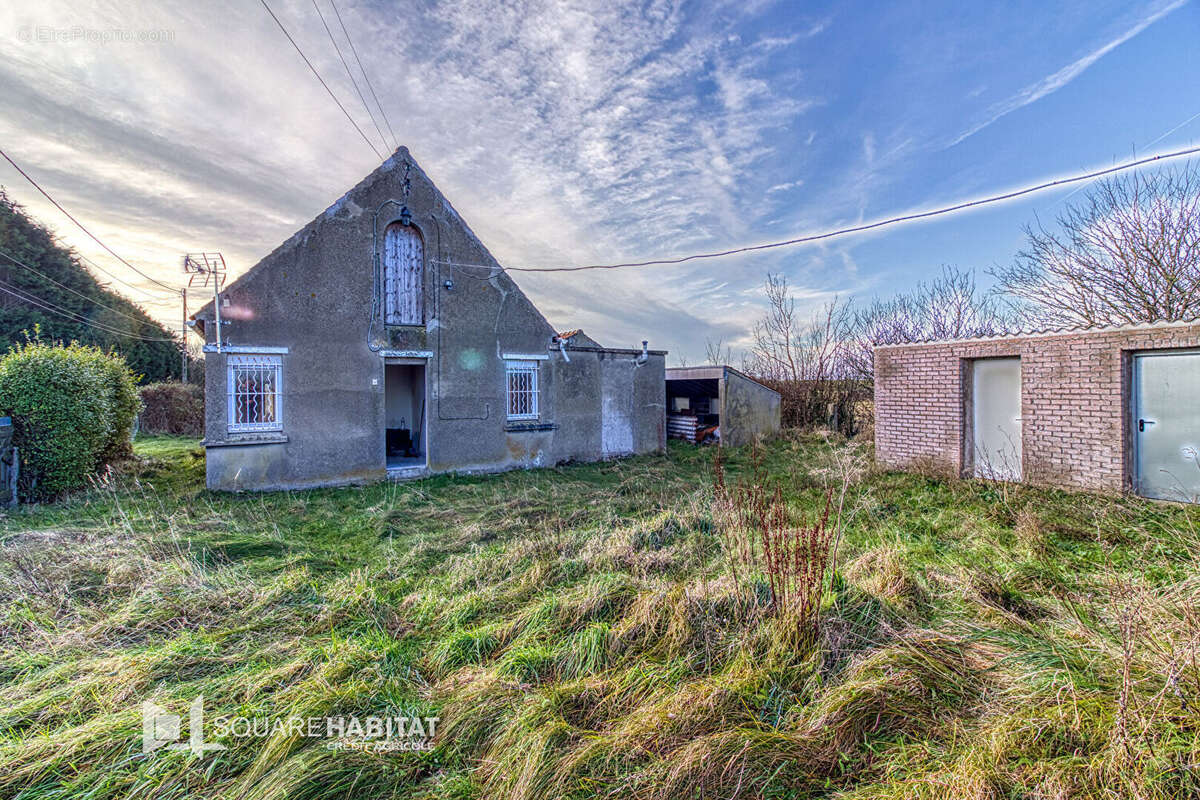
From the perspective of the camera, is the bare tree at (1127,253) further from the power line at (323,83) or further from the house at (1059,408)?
the power line at (323,83)

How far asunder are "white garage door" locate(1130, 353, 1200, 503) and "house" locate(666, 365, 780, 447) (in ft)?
26.6

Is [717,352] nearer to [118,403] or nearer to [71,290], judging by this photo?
[118,403]

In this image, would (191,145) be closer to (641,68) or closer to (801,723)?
(641,68)

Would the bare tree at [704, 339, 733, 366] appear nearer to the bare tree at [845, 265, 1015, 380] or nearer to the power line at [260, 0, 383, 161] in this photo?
the bare tree at [845, 265, 1015, 380]

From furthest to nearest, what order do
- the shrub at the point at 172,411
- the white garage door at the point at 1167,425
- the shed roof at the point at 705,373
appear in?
1. the shrub at the point at 172,411
2. the shed roof at the point at 705,373
3. the white garage door at the point at 1167,425

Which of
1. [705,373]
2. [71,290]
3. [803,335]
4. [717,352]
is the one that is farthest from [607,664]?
[71,290]

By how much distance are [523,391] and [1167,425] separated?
35.1 feet

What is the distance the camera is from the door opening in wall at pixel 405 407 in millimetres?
11961

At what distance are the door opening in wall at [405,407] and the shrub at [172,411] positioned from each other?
11.1 metres

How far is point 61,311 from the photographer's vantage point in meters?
25.0

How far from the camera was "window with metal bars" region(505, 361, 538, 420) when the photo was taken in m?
10.7

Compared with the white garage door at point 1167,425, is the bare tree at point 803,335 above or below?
above

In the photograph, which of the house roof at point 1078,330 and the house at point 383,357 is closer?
the house roof at point 1078,330

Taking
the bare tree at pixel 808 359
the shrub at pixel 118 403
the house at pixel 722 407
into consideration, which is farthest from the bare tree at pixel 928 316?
the shrub at pixel 118 403
